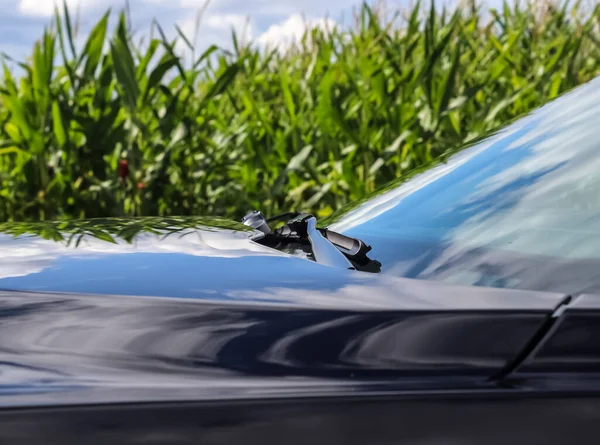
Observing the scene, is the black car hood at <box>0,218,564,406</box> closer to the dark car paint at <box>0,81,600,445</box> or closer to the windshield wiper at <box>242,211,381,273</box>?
the dark car paint at <box>0,81,600,445</box>

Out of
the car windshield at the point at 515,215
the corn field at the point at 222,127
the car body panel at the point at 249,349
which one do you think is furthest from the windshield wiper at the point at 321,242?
the corn field at the point at 222,127

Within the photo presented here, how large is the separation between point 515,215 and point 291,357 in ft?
1.65

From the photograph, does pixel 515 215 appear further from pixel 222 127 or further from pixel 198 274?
pixel 222 127

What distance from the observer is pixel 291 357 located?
909 mm

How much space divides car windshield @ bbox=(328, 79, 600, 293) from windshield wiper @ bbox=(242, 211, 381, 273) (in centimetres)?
3

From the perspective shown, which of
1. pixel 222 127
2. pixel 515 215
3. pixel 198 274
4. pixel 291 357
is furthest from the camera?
pixel 222 127

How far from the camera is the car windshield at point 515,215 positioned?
1174 millimetres

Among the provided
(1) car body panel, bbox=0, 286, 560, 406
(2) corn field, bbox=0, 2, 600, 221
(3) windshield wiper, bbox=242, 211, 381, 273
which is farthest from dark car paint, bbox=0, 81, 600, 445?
(2) corn field, bbox=0, 2, 600, 221

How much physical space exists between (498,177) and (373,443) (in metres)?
0.67

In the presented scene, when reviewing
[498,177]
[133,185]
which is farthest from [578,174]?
[133,185]

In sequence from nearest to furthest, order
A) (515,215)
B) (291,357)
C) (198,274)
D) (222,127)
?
(291,357) → (198,274) → (515,215) → (222,127)

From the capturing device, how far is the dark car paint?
0.84 m

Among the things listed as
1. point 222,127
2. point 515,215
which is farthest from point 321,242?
point 222,127

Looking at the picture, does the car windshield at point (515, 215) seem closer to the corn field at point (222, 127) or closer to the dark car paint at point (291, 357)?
the dark car paint at point (291, 357)
